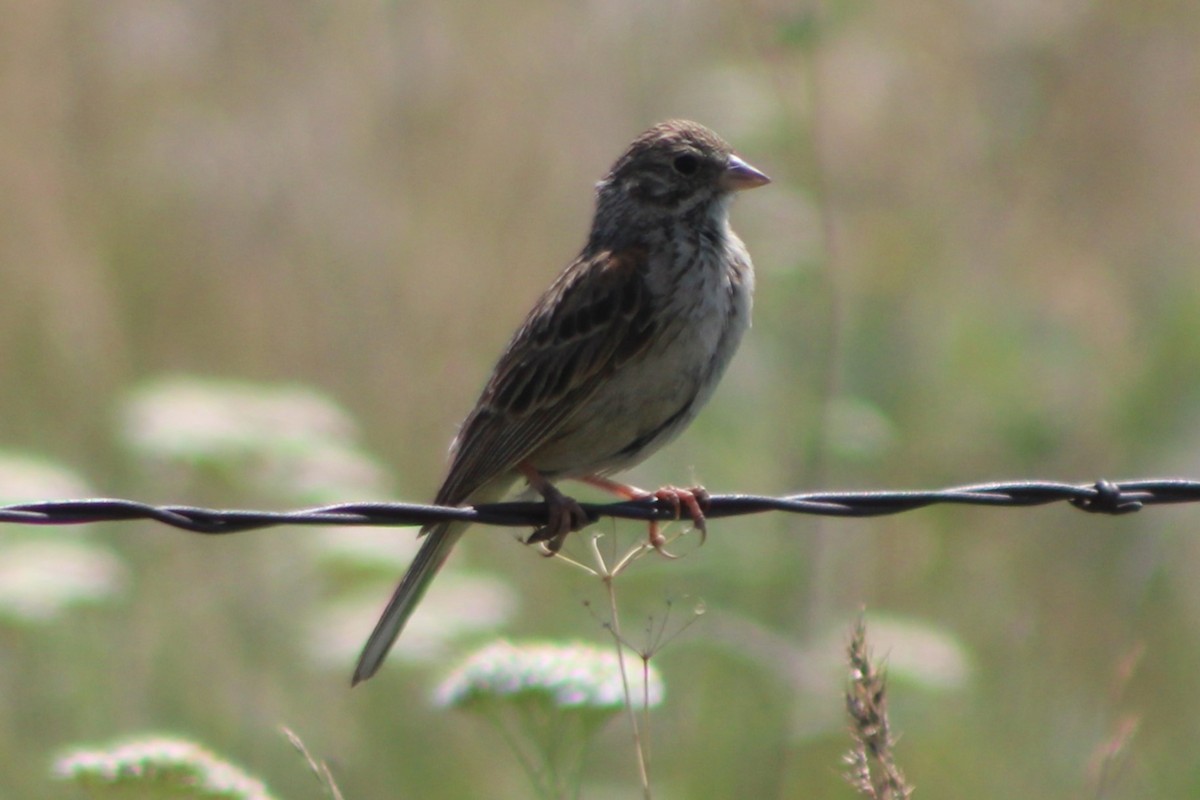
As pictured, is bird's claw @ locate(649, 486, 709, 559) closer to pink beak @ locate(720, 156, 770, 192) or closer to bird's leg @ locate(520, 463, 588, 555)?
bird's leg @ locate(520, 463, 588, 555)

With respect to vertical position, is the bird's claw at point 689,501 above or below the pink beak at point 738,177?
below

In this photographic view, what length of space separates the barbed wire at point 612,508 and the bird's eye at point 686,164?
180cm

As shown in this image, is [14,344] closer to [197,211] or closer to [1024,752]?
[197,211]

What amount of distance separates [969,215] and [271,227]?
374 centimetres

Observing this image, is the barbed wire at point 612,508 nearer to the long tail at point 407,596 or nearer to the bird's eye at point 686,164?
the long tail at point 407,596

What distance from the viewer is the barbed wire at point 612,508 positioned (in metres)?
3.79

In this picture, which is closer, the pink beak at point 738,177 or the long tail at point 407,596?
the long tail at point 407,596

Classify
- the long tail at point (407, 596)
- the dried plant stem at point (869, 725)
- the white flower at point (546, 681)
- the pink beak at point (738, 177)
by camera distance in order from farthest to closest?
1. the pink beak at point (738, 177)
2. the long tail at point (407, 596)
3. the white flower at point (546, 681)
4. the dried plant stem at point (869, 725)

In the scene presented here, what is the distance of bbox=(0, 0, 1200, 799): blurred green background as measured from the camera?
280 inches

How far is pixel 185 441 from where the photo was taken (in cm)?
659

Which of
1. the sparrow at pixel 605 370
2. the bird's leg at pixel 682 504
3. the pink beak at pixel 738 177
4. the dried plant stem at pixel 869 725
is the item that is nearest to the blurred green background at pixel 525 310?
the pink beak at pixel 738 177

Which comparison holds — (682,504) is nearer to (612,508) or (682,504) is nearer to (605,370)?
(605,370)

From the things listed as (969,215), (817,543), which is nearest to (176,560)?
(817,543)

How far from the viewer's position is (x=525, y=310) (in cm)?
934
